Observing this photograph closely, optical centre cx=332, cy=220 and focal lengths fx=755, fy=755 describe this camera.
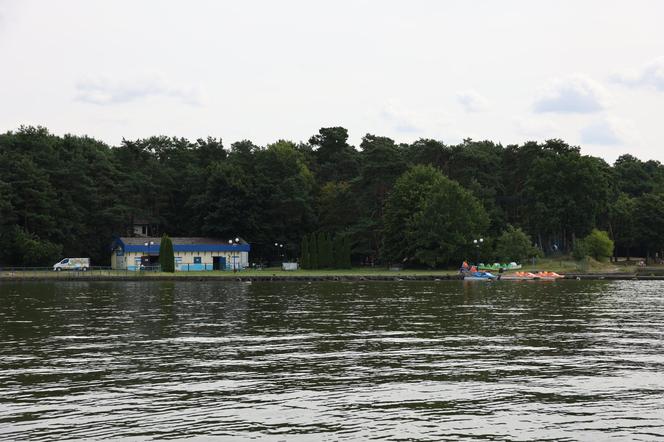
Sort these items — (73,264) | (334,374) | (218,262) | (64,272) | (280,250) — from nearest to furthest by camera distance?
(334,374) < (64,272) < (73,264) < (218,262) < (280,250)

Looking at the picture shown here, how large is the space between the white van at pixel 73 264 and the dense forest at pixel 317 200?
2.06 m

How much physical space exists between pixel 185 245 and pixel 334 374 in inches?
3317

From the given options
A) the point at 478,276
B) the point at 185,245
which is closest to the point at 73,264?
the point at 185,245

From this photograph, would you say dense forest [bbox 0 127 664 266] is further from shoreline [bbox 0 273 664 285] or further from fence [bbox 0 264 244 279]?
shoreline [bbox 0 273 664 285]

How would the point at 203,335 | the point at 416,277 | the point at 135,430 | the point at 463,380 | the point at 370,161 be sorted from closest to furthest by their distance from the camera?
1. the point at 135,430
2. the point at 463,380
3. the point at 203,335
4. the point at 416,277
5. the point at 370,161

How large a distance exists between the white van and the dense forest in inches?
80.9

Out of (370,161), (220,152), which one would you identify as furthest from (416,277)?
(220,152)

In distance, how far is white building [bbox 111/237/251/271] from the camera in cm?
10369

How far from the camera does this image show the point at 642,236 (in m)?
117

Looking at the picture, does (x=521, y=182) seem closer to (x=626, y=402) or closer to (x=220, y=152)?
(x=220, y=152)

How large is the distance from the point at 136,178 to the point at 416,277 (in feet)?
166

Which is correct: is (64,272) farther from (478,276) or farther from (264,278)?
(478,276)

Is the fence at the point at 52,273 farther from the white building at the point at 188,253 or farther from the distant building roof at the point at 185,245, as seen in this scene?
the white building at the point at 188,253

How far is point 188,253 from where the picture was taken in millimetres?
105500
